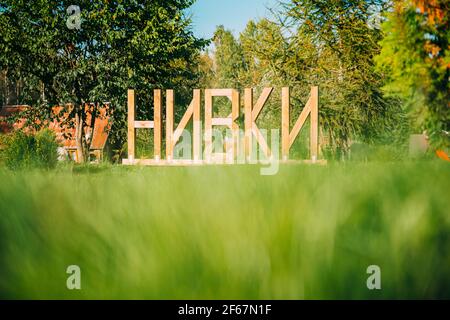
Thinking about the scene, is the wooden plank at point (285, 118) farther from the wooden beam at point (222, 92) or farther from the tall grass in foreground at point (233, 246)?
the tall grass in foreground at point (233, 246)

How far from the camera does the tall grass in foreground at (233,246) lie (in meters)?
1.12

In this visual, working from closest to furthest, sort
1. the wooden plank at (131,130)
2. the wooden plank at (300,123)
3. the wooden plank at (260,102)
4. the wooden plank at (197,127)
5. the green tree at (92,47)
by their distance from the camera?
the wooden plank at (300,123) < the wooden plank at (197,127) < the wooden plank at (260,102) < the wooden plank at (131,130) < the green tree at (92,47)

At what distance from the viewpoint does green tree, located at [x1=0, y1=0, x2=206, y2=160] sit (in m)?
17.9

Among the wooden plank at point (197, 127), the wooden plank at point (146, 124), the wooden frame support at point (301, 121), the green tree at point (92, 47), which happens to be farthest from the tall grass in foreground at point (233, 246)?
the green tree at point (92, 47)

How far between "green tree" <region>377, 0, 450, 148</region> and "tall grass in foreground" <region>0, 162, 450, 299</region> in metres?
3.38

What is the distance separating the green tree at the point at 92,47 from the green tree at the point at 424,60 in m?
14.1

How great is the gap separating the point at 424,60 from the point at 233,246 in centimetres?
432

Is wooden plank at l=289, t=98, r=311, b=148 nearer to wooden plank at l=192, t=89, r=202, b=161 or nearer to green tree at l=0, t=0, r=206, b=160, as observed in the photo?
wooden plank at l=192, t=89, r=202, b=161

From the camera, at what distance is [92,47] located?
62.0 ft

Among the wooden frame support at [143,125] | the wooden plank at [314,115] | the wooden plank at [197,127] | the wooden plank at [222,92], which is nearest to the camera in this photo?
the wooden plank at [314,115]

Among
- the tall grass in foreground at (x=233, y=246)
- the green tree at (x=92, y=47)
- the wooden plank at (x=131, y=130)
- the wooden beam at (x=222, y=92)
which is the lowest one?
the tall grass in foreground at (x=233, y=246)

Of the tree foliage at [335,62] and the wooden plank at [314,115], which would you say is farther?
the tree foliage at [335,62]

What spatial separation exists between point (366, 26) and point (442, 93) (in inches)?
342

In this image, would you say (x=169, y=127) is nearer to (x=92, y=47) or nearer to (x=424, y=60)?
(x=424, y=60)
